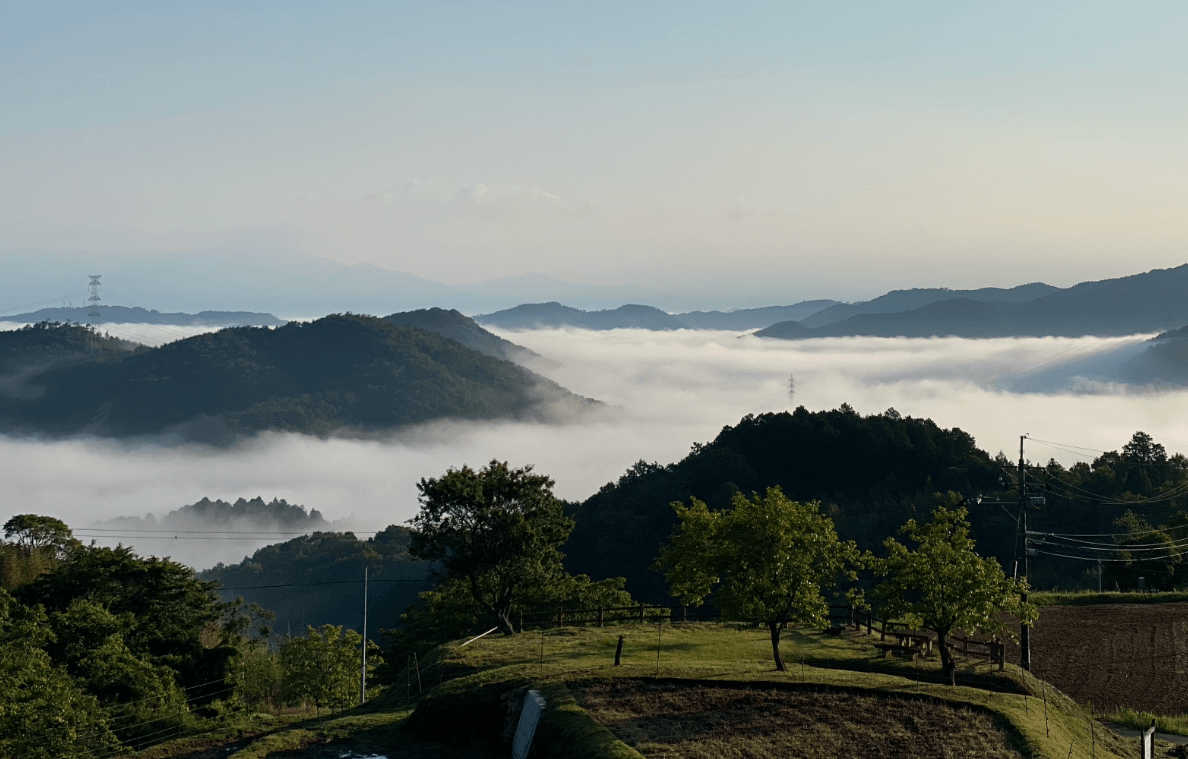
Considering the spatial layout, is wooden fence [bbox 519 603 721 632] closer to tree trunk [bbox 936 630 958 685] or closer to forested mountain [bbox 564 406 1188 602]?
tree trunk [bbox 936 630 958 685]

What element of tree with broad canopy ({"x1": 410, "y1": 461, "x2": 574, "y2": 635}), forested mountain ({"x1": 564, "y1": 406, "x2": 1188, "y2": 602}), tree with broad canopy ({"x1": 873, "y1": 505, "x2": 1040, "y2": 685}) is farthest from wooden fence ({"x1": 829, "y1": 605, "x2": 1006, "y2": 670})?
forested mountain ({"x1": 564, "y1": 406, "x2": 1188, "y2": 602})

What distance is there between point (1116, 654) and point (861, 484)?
285 feet

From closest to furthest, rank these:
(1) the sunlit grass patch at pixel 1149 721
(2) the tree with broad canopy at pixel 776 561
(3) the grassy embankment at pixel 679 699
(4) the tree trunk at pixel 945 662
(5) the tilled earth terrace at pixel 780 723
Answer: (5) the tilled earth terrace at pixel 780 723 < (3) the grassy embankment at pixel 679 699 < (4) the tree trunk at pixel 945 662 < (2) the tree with broad canopy at pixel 776 561 < (1) the sunlit grass patch at pixel 1149 721

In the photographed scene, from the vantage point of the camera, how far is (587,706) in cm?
3638

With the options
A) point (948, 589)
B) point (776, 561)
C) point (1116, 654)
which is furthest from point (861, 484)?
point (776, 561)

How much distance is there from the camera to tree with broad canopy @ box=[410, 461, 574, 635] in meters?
59.2

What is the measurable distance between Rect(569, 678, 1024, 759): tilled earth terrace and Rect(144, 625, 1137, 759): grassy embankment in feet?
0.31

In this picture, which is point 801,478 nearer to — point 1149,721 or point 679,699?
point 1149,721

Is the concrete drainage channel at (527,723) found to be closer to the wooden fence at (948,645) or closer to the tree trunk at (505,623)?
the wooden fence at (948,645)

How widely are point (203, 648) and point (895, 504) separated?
301 ft

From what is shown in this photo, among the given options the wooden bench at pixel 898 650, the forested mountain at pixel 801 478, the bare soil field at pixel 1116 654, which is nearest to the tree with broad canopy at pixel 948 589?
the wooden bench at pixel 898 650

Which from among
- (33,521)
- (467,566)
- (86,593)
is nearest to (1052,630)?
(467,566)

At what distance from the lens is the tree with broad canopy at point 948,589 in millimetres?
41312

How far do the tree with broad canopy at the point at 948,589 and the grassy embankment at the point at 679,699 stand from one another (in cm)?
220
